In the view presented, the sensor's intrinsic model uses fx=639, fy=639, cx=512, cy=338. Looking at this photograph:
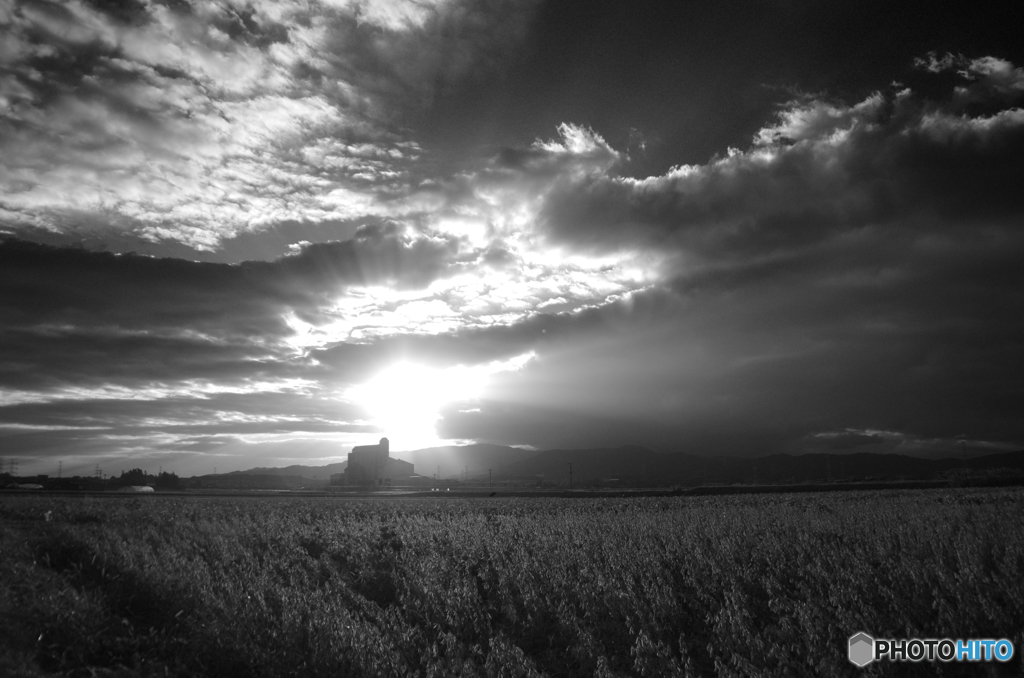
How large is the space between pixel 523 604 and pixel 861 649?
18.9 feet

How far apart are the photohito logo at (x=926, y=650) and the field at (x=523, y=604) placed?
116 mm

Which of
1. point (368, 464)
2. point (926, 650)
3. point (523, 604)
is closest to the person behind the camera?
point (926, 650)

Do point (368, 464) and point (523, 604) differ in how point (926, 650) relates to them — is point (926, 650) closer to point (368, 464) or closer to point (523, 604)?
point (523, 604)

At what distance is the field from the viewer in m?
9.02

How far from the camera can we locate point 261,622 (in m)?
10.8

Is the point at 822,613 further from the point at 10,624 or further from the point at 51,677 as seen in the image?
the point at 10,624

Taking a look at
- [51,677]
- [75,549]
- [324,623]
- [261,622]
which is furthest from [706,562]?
[75,549]

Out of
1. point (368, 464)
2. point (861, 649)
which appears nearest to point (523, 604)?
point (861, 649)

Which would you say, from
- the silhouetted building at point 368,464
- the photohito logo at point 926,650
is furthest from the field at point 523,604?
the silhouetted building at point 368,464

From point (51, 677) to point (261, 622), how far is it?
9.45ft

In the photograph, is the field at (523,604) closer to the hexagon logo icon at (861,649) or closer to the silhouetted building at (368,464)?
the hexagon logo icon at (861,649)

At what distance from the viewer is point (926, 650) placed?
8594 millimetres

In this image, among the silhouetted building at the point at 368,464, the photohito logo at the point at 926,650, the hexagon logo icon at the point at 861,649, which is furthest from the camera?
the silhouetted building at the point at 368,464

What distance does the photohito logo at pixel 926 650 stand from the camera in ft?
27.3
